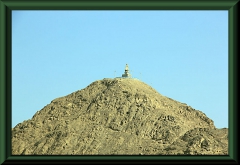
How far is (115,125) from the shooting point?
58750 mm

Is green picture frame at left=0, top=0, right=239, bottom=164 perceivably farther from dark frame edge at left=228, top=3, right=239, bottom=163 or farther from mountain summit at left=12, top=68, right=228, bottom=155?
mountain summit at left=12, top=68, right=228, bottom=155

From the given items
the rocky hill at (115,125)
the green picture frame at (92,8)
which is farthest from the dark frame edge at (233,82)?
the rocky hill at (115,125)

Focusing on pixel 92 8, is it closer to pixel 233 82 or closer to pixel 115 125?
pixel 233 82

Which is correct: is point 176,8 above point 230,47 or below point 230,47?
above

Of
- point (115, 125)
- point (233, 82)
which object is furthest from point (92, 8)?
point (115, 125)

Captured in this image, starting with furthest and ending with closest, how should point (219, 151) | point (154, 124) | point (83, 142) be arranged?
point (154, 124) < point (83, 142) < point (219, 151)

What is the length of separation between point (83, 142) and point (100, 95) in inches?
353

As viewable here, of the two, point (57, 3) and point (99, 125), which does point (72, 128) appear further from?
point (57, 3)

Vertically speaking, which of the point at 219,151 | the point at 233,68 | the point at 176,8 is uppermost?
the point at 176,8

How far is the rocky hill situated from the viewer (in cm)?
5338

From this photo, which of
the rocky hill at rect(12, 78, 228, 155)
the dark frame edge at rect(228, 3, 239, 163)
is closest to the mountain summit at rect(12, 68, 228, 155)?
the rocky hill at rect(12, 78, 228, 155)

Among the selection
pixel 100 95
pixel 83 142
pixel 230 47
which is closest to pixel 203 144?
pixel 83 142

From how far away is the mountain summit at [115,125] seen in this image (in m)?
53.4

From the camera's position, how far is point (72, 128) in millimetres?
58188
